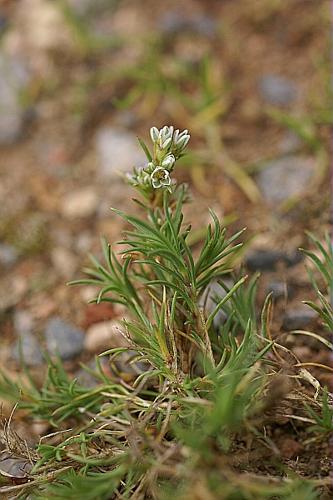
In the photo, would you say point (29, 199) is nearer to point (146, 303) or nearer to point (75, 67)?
A: point (75, 67)

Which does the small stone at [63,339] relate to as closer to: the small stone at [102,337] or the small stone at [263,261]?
the small stone at [102,337]

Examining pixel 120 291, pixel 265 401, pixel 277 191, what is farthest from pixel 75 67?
pixel 265 401

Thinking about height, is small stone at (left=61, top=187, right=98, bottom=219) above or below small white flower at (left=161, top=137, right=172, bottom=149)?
above

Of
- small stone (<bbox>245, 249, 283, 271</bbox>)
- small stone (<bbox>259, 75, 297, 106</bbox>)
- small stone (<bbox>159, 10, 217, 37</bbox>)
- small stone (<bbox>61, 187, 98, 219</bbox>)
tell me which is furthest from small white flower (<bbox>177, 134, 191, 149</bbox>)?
small stone (<bbox>159, 10, 217, 37</bbox>)

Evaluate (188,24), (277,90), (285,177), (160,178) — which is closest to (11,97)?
(188,24)

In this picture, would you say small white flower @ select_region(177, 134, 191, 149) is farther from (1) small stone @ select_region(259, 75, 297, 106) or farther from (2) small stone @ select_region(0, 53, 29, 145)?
(2) small stone @ select_region(0, 53, 29, 145)
